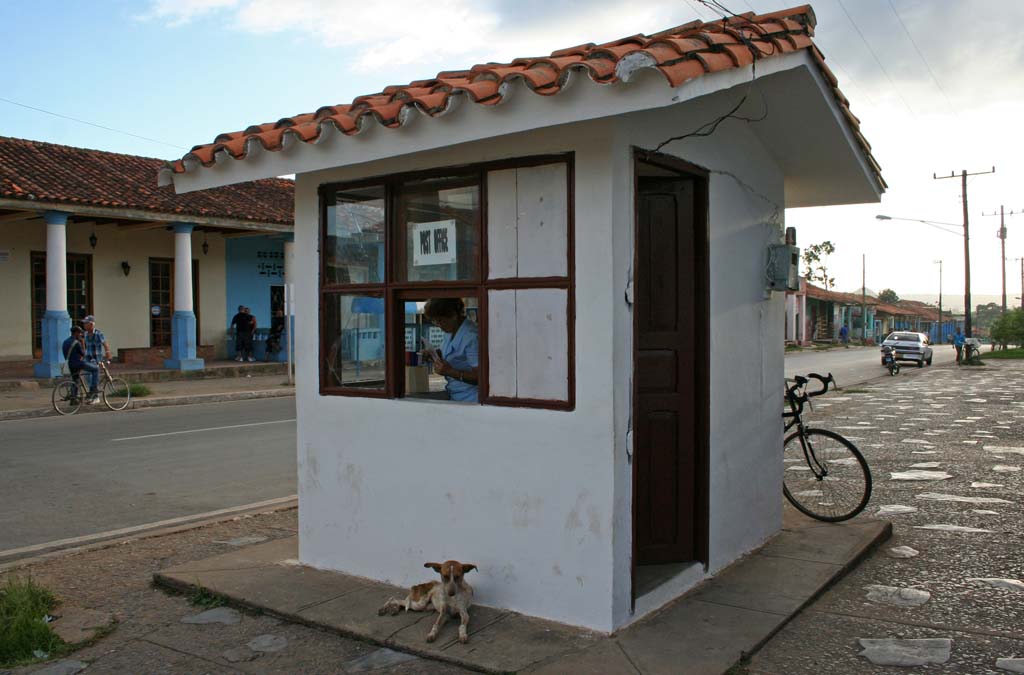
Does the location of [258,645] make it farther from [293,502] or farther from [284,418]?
[284,418]

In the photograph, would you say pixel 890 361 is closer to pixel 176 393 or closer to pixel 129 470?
pixel 176 393

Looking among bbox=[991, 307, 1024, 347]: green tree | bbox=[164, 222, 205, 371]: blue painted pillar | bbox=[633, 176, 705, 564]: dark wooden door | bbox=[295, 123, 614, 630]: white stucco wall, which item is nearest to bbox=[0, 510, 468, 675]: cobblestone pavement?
bbox=[295, 123, 614, 630]: white stucco wall

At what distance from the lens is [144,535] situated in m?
6.34

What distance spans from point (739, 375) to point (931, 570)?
160 cm

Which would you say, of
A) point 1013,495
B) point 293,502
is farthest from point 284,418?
point 1013,495

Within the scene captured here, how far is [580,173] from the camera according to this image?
391 cm

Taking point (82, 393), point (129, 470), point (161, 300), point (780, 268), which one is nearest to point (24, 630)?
point (780, 268)

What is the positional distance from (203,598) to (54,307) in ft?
54.3

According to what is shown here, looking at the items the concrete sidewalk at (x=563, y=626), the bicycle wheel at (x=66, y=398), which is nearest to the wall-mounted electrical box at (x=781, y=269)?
the concrete sidewalk at (x=563, y=626)

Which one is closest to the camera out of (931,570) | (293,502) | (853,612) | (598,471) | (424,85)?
(598,471)

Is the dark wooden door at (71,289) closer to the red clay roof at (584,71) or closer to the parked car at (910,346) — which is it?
the red clay roof at (584,71)

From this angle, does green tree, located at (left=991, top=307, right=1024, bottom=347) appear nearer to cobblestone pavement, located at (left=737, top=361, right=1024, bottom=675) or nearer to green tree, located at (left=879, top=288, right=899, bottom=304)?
cobblestone pavement, located at (left=737, top=361, right=1024, bottom=675)

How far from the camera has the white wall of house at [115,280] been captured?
20156 mm

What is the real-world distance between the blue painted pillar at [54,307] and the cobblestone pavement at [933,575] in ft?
53.0
